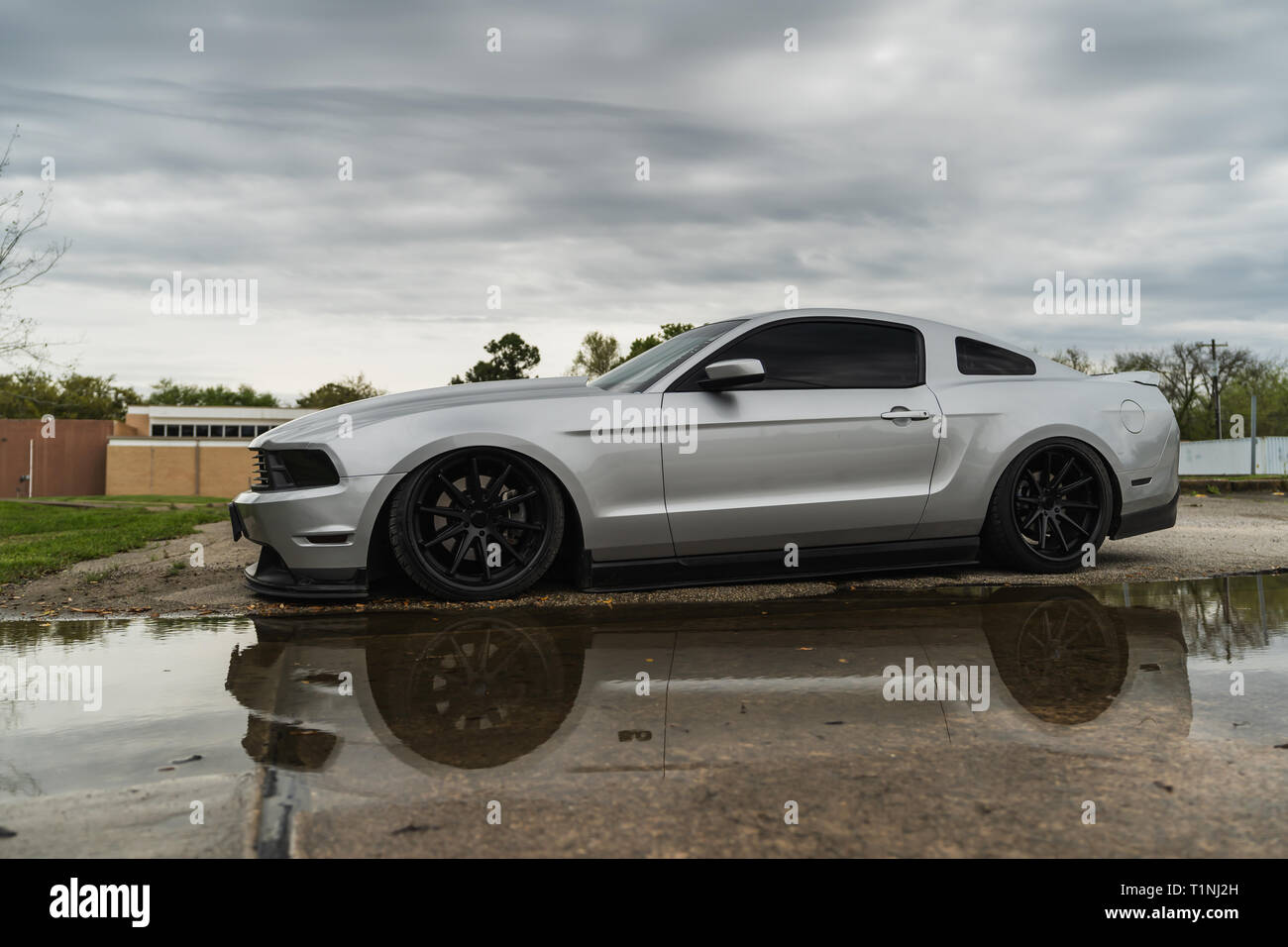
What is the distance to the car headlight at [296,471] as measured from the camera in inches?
175

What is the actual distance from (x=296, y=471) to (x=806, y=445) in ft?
8.47

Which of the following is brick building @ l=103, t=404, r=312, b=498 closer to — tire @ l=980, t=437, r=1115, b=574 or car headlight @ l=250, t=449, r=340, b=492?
car headlight @ l=250, t=449, r=340, b=492

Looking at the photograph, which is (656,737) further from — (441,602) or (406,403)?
(406,403)

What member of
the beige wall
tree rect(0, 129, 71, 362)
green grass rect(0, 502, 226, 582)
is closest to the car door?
green grass rect(0, 502, 226, 582)

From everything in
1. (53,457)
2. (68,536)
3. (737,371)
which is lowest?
(68,536)

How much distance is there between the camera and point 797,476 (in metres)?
4.86

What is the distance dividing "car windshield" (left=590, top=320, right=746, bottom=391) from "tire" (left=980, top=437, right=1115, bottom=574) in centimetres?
187

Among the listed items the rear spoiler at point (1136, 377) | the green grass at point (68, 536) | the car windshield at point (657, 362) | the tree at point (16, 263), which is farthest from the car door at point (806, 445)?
the tree at point (16, 263)

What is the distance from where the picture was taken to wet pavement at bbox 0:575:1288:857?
1867 mm

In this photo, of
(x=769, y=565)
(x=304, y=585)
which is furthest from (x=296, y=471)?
(x=769, y=565)

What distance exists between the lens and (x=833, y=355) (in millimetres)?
5145

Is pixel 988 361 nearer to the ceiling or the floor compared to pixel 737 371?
nearer to the ceiling

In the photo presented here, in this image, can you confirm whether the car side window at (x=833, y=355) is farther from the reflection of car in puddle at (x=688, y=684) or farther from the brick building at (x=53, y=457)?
the brick building at (x=53, y=457)
